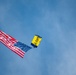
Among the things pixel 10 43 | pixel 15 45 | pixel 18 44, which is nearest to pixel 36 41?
pixel 18 44

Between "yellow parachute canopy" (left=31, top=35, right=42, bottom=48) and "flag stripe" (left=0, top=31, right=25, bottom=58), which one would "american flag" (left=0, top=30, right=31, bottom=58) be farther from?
"yellow parachute canopy" (left=31, top=35, right=42, bottom=48)

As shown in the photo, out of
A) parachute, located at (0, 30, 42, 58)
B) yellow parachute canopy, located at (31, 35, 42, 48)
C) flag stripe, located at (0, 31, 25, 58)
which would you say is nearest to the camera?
yellow parachute canopy, located at (31, 35, 42, 48)

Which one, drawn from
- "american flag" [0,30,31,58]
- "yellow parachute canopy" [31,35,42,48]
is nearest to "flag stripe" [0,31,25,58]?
"american flag" [0,30,31,58]

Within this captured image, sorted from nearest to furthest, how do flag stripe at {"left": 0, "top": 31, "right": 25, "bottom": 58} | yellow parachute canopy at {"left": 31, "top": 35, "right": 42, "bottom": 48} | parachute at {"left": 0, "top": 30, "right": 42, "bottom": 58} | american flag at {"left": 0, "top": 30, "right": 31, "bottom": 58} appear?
yellow parachute canopy at {"left": 31, "top": 35, "right": 42, "bottom": 48} < parachute at {"left": 0, "top": 30, "right": 42, "bottom": 58} < american flag at {"left": 0, "top": 30, "right": 31, "bottom": 58} < flag stripe at {"left": 0, "top": 31, "right": 25, "bottom": 58}

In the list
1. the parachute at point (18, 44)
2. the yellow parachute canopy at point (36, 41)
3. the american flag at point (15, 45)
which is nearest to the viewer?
the yellow parachute canopy at point (36, 41)

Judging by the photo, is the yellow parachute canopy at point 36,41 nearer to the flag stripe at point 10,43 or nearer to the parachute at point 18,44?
the parachute at point 18,44

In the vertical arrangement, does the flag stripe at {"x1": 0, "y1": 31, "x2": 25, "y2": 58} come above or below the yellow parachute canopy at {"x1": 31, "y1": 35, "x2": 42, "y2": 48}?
below

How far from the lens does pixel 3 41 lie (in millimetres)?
48875

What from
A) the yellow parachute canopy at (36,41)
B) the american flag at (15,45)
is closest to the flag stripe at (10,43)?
the american flag at (15,45)

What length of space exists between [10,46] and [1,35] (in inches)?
155

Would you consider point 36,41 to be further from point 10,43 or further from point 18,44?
point 10,43

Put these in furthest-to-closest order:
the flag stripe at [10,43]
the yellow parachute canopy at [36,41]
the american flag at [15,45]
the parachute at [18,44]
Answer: the flag stripe at [10,43] → the american flag at [15,45] → the parachute at [18,44] → the yellow parachute canopy at [36,41]

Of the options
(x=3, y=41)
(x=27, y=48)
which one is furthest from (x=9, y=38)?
(x=27, y=48)

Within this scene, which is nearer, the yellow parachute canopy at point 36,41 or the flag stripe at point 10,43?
the yellow parachute canopy at point 36,41
